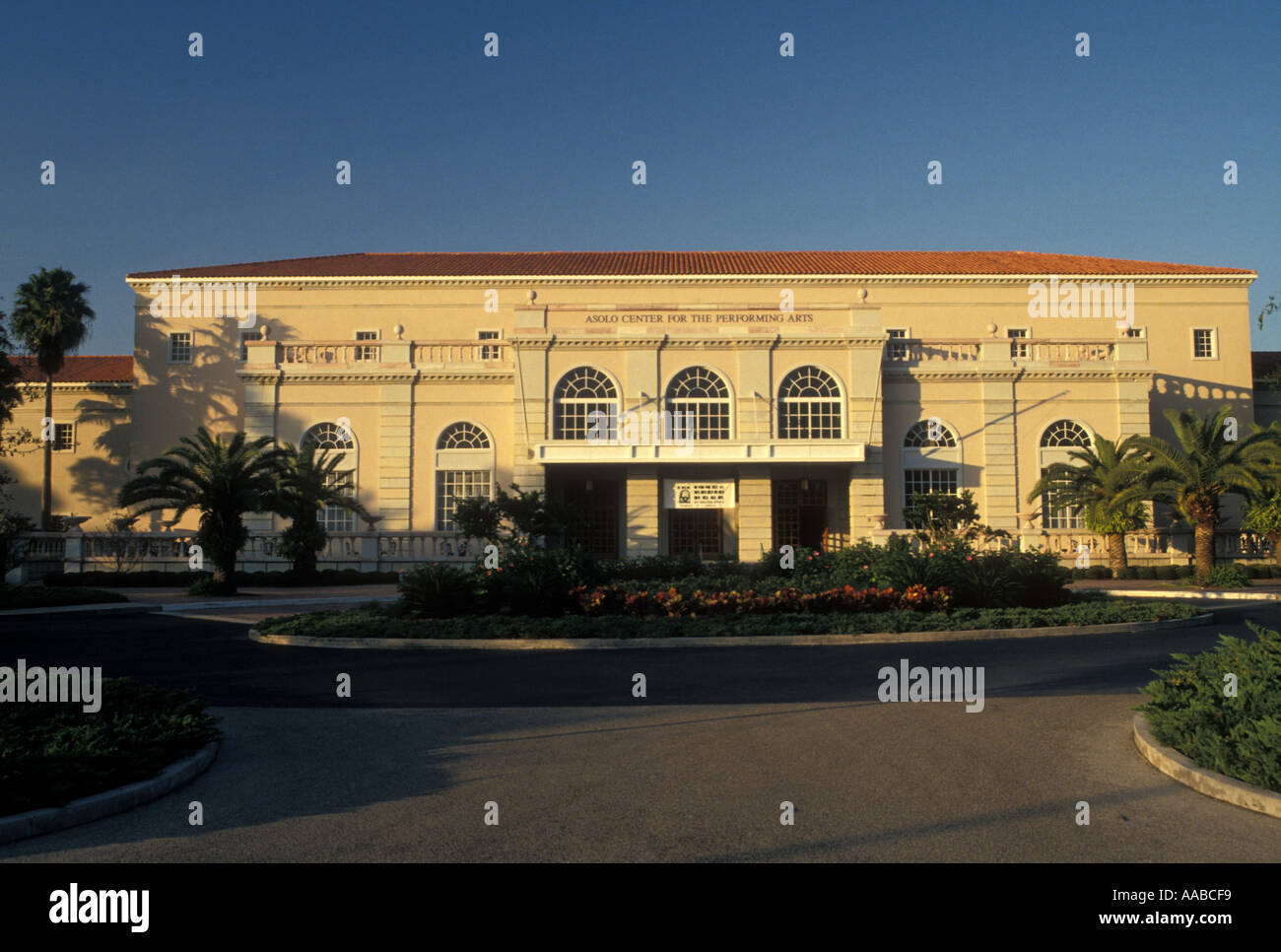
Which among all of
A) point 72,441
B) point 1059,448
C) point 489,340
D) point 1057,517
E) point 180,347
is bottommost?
point 1057,517

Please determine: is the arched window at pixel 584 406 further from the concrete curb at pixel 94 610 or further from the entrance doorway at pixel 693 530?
the concrete curb at pixel 94 610

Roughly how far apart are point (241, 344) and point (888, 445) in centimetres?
2897

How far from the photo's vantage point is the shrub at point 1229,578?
26.8 metres

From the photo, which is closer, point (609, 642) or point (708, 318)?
point (609, 642)

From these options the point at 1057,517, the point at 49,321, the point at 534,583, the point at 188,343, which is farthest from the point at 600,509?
the point at 49,321

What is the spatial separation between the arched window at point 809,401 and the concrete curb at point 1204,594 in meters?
12.2

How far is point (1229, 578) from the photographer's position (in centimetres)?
2695

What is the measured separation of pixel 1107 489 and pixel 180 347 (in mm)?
39169

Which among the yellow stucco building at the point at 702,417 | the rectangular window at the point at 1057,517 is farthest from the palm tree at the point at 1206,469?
the rectangular window at the point at 1057,517

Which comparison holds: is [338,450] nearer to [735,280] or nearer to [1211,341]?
[735,280]

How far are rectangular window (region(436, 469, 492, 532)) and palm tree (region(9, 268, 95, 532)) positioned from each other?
→ 18.2 metres

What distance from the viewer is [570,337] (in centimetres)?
3469
